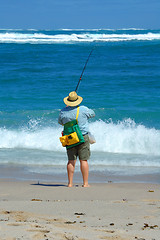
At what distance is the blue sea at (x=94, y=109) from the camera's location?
339 inches

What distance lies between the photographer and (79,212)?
443 cm

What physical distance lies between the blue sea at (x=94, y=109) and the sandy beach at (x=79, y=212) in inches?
68.3

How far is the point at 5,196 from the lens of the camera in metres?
5.45

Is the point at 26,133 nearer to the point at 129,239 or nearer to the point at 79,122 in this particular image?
the point at 79,122

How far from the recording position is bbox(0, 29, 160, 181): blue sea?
339 inches

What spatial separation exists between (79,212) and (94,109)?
359 inches

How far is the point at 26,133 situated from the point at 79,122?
5321 millimetres

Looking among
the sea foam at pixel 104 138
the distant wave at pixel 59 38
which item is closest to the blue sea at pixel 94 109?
the sea foam at pixel 104 138

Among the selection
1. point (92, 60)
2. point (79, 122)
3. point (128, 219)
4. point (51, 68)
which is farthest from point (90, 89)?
point (128, 219)

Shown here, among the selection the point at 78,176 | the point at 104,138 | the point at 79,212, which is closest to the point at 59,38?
the point at 104,138

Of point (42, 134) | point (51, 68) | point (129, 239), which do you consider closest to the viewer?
point (129, 239)

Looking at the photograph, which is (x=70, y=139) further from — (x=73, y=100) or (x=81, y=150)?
(x=73, y=100)

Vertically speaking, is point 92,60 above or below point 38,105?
above

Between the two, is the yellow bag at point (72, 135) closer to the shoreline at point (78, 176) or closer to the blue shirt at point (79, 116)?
the blue shirt at point (79, 116)
